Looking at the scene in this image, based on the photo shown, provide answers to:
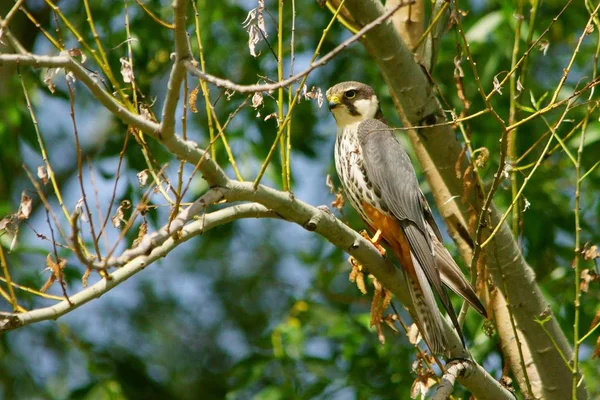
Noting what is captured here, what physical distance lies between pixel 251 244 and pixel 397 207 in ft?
12.9

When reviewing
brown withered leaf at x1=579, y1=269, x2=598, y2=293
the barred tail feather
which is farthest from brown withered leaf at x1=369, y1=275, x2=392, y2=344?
brown withered leaf at x1=579, y1=269, x2=598, y2=293

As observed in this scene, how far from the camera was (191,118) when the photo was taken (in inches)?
A: 255

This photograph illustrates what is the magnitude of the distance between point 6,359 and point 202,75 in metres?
5.02

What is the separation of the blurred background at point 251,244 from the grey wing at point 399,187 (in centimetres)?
45

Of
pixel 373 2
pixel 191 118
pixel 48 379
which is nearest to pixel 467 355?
pixel 373 2

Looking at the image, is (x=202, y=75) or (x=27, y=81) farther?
(x=27, y=81)

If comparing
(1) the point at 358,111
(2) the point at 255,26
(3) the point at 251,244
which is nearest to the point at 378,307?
(2) the point at 255,26

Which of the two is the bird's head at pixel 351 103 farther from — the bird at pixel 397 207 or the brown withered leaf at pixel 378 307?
the brown withered leaf at pixel 378 307

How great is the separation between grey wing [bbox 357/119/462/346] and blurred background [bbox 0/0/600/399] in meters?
0.45

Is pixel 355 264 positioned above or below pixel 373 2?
below

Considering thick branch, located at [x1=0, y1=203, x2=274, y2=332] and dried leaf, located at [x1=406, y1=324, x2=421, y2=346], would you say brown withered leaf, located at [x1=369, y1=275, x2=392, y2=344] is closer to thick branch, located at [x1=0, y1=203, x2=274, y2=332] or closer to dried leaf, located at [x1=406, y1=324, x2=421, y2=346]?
dried leaf, located at [x1=406, y1=324, x2=421, y2=346]

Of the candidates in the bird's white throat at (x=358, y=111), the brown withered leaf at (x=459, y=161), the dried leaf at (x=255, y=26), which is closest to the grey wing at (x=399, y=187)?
the bird's white throat at (x=358, y=111)

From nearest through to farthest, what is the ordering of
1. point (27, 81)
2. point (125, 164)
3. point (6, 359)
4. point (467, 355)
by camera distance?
point (467, 355) → point (125, 164) → point (27, 81) → point (6, 359)

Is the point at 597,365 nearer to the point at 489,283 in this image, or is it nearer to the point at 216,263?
the point at 489,283
